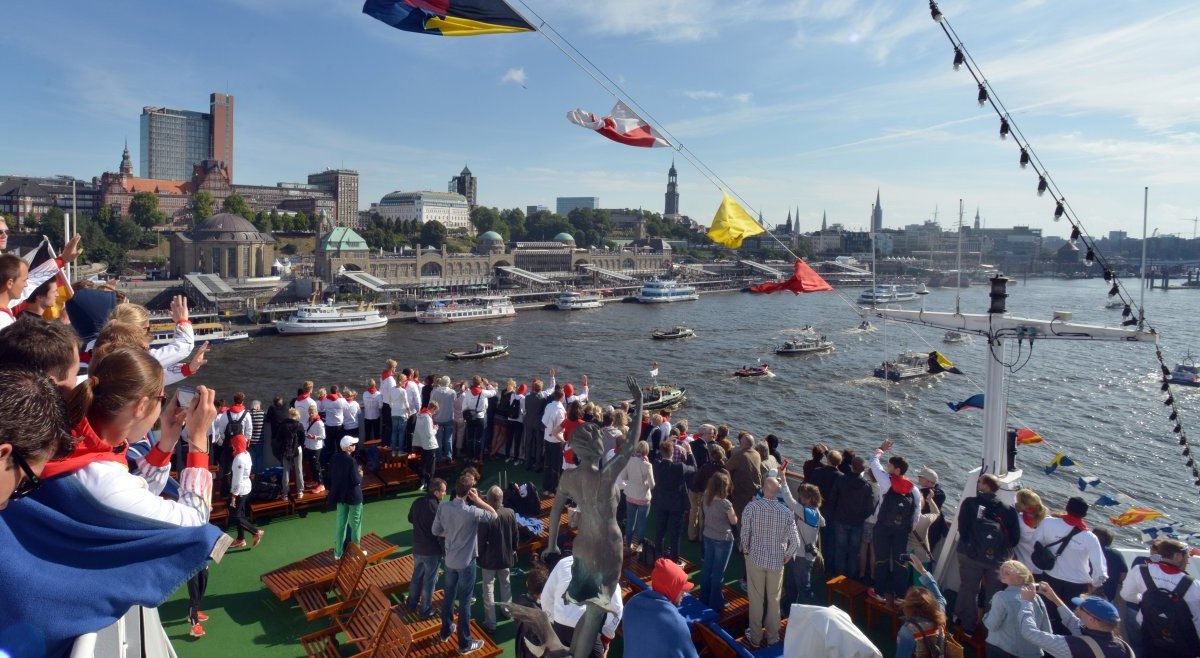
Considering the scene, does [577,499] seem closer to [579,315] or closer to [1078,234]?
[1078,234]

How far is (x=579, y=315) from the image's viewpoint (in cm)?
5800

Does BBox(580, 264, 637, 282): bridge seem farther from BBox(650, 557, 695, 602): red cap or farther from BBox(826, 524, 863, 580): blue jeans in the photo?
BBox(650, 557, 695, 602): red cap

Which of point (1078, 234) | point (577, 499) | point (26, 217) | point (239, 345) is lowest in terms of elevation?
point (239, 345)

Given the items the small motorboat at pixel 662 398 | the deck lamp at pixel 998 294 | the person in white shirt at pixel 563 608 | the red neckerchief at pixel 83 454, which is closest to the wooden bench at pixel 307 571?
the person in white shirt at pixel 563 608

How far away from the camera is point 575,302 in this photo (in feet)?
202

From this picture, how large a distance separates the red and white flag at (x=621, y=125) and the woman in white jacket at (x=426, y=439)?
3.33m

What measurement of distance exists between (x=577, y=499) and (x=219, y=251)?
219 ft

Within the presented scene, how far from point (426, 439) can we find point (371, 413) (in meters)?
1.51

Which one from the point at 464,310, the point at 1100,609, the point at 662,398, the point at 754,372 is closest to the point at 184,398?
the point at 1100,609

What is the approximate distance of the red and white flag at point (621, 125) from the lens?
5848mm

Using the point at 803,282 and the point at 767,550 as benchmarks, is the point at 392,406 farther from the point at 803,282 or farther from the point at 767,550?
the point at 767,550

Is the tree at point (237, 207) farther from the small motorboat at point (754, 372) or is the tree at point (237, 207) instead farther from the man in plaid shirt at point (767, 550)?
the man in plaid shirt at point (767, 550)

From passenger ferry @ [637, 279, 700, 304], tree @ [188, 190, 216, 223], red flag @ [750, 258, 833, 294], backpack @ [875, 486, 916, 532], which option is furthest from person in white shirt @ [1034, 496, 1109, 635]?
tree @ [188, 190, 216, 223]

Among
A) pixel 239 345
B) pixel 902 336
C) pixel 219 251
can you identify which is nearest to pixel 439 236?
pixel 219 251
